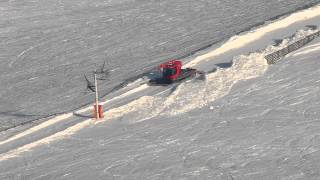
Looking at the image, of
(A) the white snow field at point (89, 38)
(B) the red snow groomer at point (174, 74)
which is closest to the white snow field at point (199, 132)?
(B) the red snow groomer at point (174, 74)

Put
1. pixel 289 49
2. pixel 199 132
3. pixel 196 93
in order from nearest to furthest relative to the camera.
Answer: pixel 199 132 < pixel 196 93 < pixel 289 49

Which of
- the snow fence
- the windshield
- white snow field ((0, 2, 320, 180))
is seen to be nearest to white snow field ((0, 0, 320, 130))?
the windshield

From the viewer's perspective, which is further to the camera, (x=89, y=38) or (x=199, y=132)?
(x=89, y=38)

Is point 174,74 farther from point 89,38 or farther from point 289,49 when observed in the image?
point 89,38

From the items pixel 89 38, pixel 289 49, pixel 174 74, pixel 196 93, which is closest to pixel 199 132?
pixel 196 93

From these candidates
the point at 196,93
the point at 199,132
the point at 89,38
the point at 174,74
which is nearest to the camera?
the point at 199,132

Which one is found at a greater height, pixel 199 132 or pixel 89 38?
pixel 89 38

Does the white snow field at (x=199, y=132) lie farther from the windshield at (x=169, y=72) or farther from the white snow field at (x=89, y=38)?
the white snow field at (x=89, y=38)

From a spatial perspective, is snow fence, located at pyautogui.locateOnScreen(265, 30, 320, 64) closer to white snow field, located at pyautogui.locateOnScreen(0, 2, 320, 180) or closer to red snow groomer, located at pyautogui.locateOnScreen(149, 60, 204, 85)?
white snow field, located at pyautogui.locateOnScreen(0, 2, 320, 180)

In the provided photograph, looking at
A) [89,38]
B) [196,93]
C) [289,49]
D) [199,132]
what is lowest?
[199,132]
